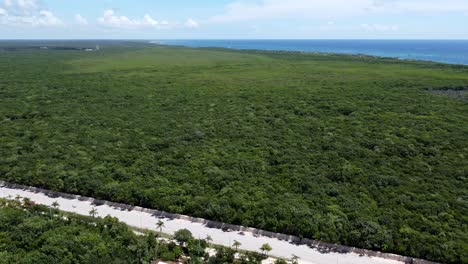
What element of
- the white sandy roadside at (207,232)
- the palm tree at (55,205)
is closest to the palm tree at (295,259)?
the white sandy roadside at (207,232)

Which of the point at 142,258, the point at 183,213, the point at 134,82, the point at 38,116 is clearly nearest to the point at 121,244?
the point at 142,258

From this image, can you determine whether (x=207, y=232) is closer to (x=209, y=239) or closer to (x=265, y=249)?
(x=209, y=239)

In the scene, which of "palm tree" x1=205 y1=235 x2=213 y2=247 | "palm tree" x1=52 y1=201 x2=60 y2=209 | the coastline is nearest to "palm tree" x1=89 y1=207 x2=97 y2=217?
the coastline

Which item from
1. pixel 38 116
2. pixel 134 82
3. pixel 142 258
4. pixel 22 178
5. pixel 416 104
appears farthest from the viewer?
pixel 134 82

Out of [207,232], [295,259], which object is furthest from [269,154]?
[295,259]

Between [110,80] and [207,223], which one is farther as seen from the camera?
[110,80]

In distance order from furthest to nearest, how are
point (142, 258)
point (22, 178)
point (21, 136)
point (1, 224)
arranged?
point (21, 136) < point (22, 178) < point (1, 224) < point (142, 258)

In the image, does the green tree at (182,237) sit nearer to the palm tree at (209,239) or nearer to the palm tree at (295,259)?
the palm tree at (209,239)

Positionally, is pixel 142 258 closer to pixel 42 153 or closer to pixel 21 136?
pixel 42 153
